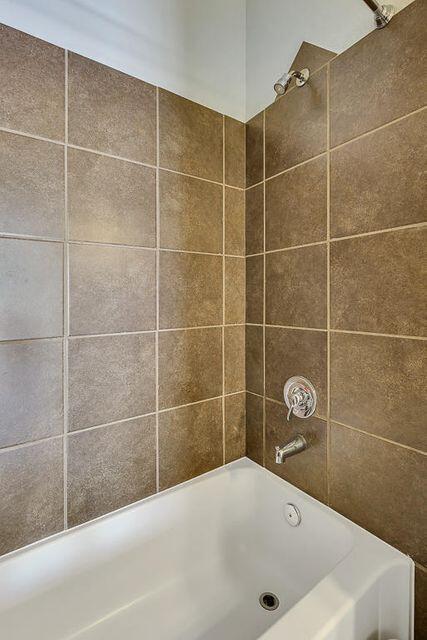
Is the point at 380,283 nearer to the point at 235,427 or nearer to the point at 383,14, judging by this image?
the point at 383,14

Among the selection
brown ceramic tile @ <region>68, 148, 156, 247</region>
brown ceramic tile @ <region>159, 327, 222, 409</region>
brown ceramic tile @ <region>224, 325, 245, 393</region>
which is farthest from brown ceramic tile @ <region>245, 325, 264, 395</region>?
brown ceramic tile @ <region>68, 148, 156, 247</region>

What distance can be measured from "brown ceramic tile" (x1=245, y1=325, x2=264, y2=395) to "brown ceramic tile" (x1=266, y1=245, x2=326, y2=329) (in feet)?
0.32

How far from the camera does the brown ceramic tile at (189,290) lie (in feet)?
3.56

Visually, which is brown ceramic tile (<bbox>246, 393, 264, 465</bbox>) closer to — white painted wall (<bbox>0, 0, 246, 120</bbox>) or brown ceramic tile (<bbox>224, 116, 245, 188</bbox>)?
brown ceramic tile (<bbox>224, 116, 245, 188</bbox>)

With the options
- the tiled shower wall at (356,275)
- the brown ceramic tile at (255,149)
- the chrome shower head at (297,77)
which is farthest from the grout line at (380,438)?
the chrome shower head at (297,77)

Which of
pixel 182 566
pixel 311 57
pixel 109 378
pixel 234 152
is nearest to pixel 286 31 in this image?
pixel 311 57

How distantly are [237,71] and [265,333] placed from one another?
1.10 meters

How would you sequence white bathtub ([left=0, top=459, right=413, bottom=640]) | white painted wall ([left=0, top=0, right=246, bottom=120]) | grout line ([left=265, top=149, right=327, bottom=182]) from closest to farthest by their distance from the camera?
white bathtub ([left=0, top=459, right=413, bottom=640]) < white painted wall ([left=0, top=0, right=246, bottom=120]) < grout line ([left=265, top=149, right=327, bottom=182])

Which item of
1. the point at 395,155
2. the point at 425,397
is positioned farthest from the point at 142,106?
the point at 425,397

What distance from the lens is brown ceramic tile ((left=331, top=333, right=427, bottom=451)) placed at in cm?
78

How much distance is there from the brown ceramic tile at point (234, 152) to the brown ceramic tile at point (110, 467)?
1017mm

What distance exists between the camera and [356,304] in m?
0.90

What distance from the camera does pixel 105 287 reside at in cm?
96

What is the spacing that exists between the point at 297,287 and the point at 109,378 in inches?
28.4
